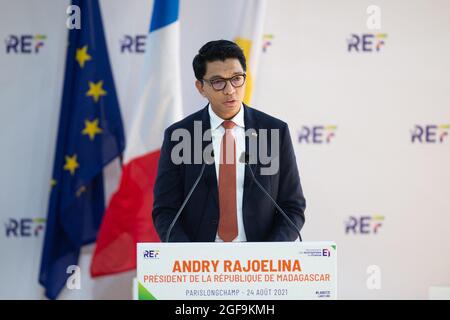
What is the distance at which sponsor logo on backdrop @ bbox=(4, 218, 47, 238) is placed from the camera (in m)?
4.23

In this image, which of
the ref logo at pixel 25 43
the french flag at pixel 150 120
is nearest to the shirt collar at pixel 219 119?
the french flag at pixel 150 120

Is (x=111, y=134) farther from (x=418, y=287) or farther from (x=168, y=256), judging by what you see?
(x=418, y=287)

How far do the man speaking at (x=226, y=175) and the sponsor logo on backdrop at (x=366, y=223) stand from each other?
108 centimetres

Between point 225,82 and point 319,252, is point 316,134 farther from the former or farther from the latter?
point 319,252

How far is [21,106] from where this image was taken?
4188 millimetres

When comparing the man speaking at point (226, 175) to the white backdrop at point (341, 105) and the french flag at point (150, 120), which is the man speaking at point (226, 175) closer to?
the french flag at point (150, 120)

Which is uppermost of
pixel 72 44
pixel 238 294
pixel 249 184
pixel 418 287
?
pixel 72 44

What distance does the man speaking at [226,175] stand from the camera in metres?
3.07

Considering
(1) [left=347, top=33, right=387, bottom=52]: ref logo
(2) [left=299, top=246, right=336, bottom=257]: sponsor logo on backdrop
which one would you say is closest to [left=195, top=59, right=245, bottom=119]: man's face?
(2) [left=299, top=246, right=336, bottom=257]: sponsor logo on backdrop

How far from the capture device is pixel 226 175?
3.11 meters

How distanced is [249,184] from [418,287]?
157cm

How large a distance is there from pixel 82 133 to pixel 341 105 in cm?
150

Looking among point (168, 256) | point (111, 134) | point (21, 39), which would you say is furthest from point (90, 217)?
point (168, 256)
